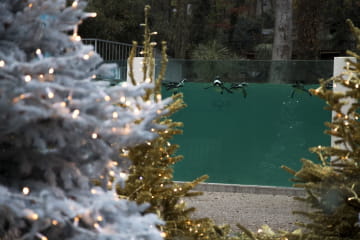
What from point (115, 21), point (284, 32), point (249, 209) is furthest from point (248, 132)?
point (115, 21)

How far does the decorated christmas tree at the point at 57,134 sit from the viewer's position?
237 centimetres

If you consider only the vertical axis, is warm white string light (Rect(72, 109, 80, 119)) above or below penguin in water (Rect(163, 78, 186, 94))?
above

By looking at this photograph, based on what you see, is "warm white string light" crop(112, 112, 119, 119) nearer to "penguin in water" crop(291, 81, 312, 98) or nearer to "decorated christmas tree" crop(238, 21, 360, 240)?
"decorated christmas tree" crop(238, 21, 360, 240)

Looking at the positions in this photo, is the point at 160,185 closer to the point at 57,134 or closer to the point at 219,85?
the point at 57,134

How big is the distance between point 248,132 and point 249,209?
350 centimetres

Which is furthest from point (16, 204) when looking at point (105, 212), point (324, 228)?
point (324, 228)

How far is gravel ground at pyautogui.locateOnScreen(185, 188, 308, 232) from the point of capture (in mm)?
6138

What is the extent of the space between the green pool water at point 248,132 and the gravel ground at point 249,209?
1.98m

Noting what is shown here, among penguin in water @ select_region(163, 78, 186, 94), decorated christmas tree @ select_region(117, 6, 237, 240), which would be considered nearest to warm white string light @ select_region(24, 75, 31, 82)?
decorated christmas tree @ select_region(117, 6, 237, 240)

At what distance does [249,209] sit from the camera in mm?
6703

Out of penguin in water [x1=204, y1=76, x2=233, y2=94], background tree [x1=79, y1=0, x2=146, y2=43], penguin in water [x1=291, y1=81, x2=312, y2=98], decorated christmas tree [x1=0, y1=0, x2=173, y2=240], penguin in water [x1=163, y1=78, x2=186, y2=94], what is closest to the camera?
decorated christmas tree [x1=0, y1=0, x2=173, y2=240]

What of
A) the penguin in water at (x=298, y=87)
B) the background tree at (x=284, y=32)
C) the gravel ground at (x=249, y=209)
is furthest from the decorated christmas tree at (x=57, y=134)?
the background tree at (x=284, y=32)

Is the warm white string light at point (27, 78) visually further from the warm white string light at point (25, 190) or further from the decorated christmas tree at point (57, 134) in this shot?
the warm white string light at point (25, 190)

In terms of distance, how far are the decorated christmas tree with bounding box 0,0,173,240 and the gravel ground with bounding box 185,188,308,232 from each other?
3.48 m
